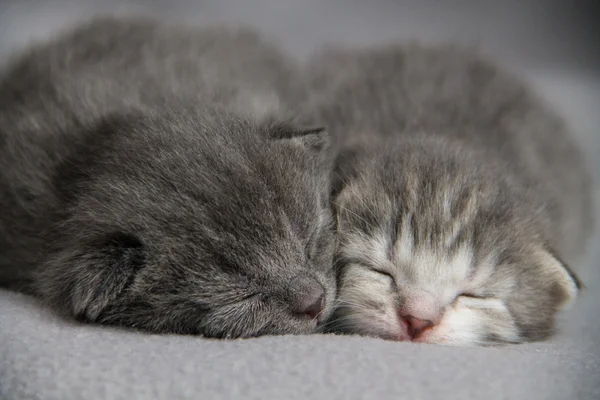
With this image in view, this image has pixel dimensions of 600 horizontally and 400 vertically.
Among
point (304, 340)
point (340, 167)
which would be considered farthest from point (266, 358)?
point (340, 167)

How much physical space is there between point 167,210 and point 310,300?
1.28ft

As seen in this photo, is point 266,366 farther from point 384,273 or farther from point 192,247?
point 384,273

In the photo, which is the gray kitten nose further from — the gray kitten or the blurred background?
the blurred background

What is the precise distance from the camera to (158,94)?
2035 millimetres

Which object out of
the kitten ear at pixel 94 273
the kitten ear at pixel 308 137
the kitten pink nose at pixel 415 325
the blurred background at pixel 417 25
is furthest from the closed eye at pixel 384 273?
the blurred background at pixel 417 25

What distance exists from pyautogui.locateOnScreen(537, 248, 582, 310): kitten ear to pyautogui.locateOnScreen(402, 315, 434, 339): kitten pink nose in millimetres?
371

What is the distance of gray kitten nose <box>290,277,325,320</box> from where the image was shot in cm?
154

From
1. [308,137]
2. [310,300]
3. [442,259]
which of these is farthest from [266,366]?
[308,137]

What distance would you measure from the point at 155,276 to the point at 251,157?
1.21 feet

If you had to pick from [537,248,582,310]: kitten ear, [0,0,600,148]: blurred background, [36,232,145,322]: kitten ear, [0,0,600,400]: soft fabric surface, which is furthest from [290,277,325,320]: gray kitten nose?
[0,0,600,148]: blurred background

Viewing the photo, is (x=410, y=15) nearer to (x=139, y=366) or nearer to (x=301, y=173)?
(x=301, y=173)

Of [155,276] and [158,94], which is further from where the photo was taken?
[158,94]

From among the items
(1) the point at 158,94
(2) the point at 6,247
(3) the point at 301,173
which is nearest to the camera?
(3) the point at 301,173

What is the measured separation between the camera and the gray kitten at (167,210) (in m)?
1.51
